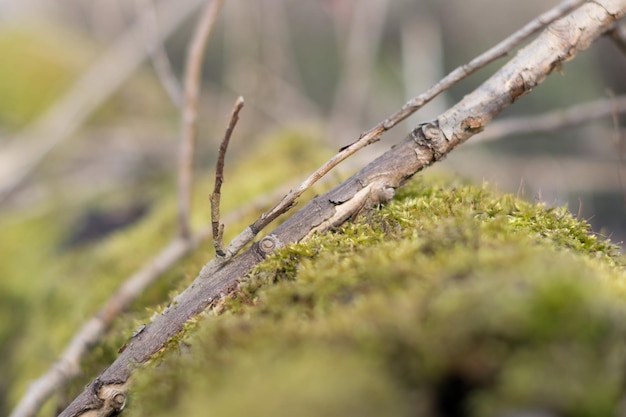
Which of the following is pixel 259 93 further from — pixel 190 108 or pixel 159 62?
pixel 190 108

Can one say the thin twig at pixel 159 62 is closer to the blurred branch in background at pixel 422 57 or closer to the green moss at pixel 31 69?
the green moss at pixel 31 69

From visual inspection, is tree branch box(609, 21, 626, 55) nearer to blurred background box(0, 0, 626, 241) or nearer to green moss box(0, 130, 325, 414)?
blurred background box(0, 0, 626, 241)

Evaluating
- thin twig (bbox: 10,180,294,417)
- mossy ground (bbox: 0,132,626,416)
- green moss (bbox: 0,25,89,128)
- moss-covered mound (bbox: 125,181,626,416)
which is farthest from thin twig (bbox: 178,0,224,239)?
green moss (bbox: 0,25,89,128)

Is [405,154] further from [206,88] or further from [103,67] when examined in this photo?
[206,88]

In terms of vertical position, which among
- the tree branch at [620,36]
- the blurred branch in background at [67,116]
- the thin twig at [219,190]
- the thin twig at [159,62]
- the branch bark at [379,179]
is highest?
the blurred branch in background at [67,116]

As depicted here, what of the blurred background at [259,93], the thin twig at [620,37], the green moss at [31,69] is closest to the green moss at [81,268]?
the blurred background at [259,93]

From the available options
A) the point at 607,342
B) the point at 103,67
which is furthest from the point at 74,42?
the point at 607,342
